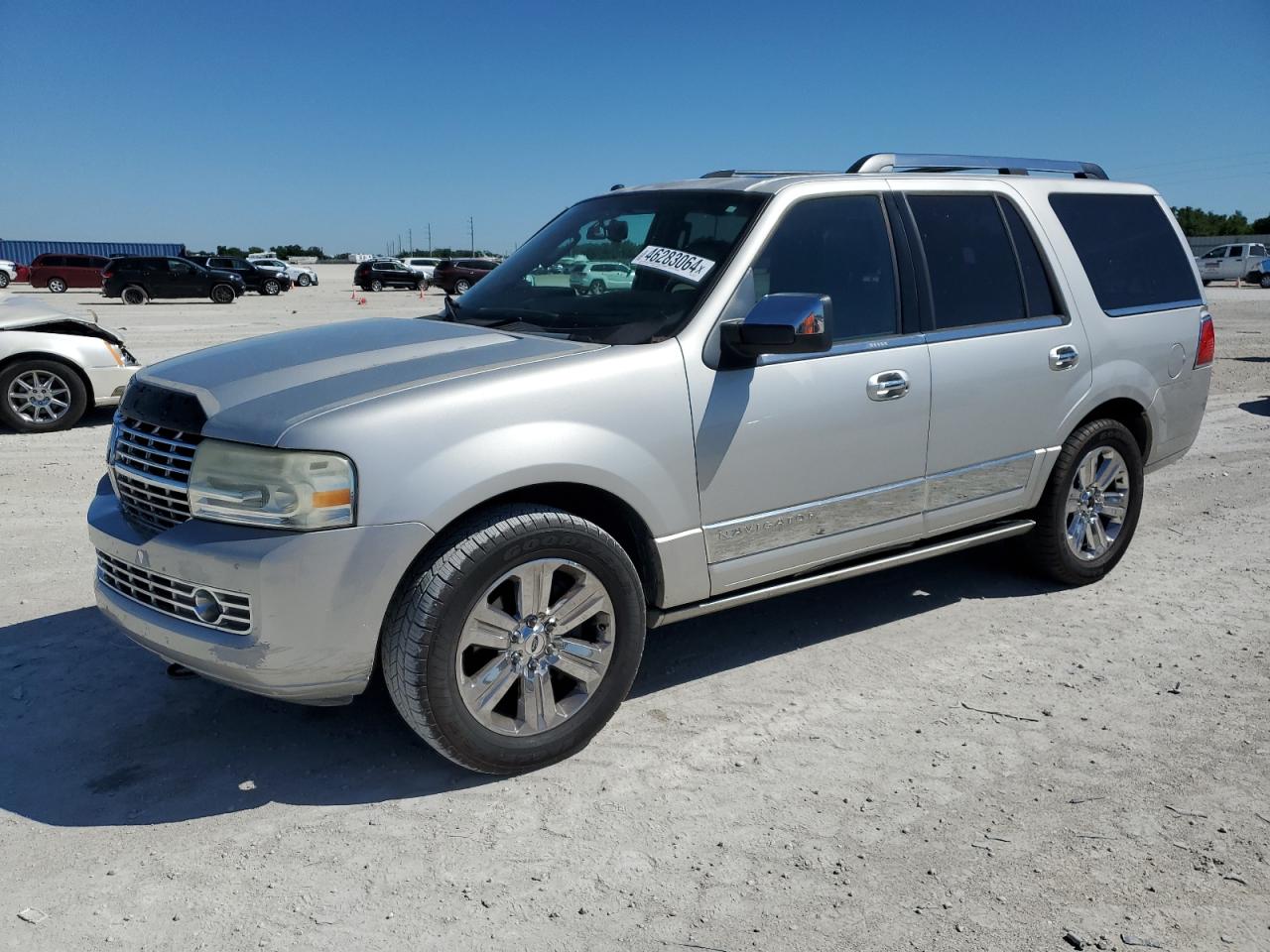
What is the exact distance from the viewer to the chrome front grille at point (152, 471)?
332cm

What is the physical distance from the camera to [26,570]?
5.61m

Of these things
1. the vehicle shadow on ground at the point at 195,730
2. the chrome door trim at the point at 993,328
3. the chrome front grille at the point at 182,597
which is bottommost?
the vehicle shadow on ground at the point at 195,730

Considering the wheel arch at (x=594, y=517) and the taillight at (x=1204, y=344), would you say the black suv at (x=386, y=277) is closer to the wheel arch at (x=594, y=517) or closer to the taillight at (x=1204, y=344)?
the taillight at (x=1204, y=344)

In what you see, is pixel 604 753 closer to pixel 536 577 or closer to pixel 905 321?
pixel 536 577

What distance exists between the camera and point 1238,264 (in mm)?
45375

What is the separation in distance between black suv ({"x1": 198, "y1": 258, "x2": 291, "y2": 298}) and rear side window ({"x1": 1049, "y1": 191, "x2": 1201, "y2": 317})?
136 feet

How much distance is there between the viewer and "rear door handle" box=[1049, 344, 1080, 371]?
16.1 ft

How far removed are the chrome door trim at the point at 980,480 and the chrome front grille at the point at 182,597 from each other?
9.13 feet

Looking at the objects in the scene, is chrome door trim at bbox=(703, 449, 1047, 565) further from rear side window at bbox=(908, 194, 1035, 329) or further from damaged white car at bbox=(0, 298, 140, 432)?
damaged white car at bbox=(0, 298, 140, 432)

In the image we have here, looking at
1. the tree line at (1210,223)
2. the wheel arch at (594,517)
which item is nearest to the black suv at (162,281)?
the wheel arch at (594,517)

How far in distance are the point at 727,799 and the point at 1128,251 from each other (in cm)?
376

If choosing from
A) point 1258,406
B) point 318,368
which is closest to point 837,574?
point 318,368

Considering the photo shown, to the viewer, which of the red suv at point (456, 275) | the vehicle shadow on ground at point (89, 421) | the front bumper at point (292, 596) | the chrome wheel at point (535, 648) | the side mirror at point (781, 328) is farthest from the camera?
the red suv at point (456, 275)

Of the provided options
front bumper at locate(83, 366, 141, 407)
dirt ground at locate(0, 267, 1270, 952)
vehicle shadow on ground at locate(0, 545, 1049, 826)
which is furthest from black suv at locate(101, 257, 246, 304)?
vehicle shadow on ground at locate(0, 545, 1049, 826)
